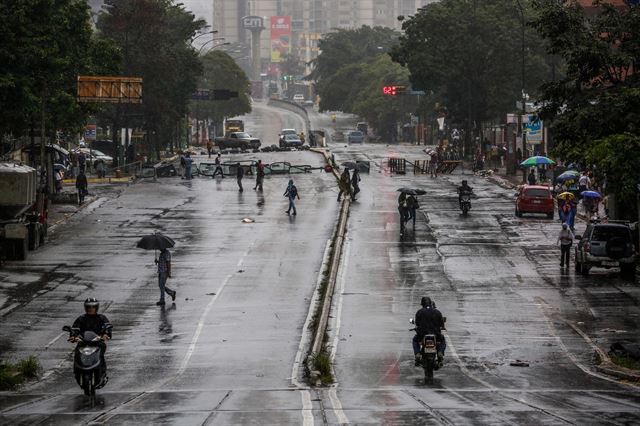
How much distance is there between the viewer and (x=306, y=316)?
3600 cm

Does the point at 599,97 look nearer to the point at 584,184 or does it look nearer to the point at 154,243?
the point at 154,243

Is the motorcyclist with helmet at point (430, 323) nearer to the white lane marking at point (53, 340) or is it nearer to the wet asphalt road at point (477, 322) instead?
the wet asphalt road at point (477, 322)

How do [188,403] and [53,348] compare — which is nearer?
[188,403]

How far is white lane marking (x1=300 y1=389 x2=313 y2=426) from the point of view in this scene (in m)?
19.6

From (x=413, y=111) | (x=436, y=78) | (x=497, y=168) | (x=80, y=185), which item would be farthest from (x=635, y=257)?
(x=413, y=111)

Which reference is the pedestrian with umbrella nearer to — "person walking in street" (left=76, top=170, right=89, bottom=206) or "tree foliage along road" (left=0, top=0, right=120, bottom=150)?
"tree foliage along road" (left=0, top=0, right=120, bottom=150)

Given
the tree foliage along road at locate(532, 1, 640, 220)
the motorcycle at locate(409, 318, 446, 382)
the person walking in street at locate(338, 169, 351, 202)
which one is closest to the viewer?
the motorcycle at locate(409, 318, 446, 382)

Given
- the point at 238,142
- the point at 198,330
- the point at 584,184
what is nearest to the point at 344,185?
the point at 584,184

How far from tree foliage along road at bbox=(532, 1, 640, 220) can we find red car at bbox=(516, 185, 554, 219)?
66.1 feet

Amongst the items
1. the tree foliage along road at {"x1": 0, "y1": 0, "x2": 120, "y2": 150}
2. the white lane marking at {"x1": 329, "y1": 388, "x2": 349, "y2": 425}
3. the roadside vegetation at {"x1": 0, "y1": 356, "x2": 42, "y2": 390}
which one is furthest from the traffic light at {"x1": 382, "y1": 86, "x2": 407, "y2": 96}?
the white lane marking at {"x1": 329, "y1": 388, "x2": 349, "y2": 425}

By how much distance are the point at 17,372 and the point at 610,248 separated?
2275 cm

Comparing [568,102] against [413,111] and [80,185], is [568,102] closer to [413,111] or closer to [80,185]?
[80,185]

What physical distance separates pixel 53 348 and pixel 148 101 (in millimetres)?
78672

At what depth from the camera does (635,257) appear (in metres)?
44.0
